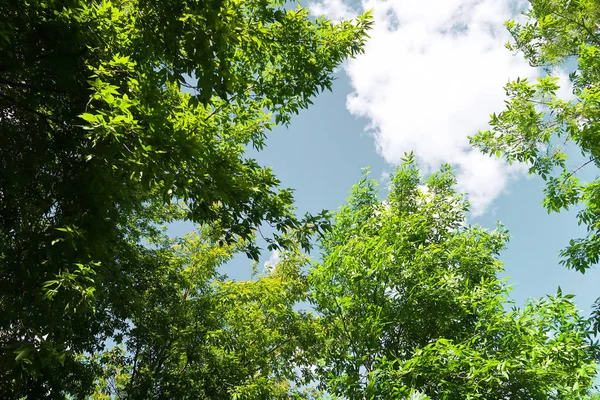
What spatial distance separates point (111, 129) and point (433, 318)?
7.24 metres

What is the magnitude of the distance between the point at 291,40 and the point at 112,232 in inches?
149

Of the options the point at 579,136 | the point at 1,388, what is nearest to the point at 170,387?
the point at 1,388

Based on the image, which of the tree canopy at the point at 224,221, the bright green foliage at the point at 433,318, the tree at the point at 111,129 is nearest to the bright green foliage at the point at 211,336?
the tree canopy at the point at 224,221

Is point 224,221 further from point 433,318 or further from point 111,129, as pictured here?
point 433,318

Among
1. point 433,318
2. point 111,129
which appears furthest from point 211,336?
point 111,129

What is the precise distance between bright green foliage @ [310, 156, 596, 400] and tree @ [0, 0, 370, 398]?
3234 millimetres

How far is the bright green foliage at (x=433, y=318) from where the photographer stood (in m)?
6.08

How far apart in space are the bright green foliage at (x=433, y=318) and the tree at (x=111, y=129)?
3234 mm

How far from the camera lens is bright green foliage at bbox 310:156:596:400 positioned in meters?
6.08

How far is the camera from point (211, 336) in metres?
9.48

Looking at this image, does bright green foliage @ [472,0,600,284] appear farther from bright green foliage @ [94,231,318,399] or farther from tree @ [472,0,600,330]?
bright green foliage @ [94,231,318,399]

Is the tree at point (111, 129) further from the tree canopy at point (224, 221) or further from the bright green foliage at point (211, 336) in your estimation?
the bright green foliage at point (211, 336)

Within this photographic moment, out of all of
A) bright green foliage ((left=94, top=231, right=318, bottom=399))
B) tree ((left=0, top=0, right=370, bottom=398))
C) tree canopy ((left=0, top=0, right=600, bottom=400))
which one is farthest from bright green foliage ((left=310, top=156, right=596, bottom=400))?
tree ((left=0, top=0, right=370, bottom=398))

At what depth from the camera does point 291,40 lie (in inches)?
226
